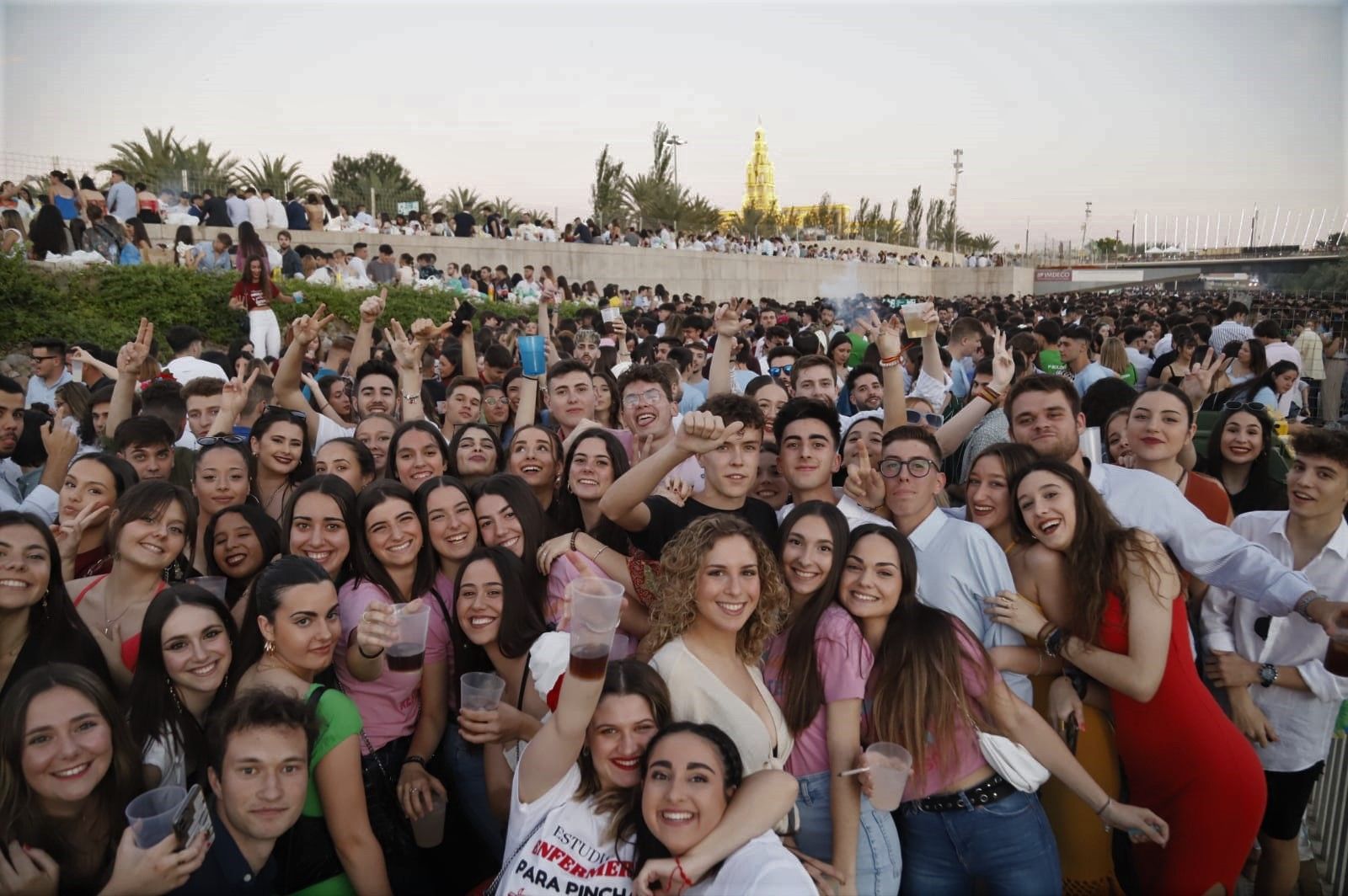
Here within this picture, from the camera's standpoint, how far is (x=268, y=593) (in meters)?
2.92

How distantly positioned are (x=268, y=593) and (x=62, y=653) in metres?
0.83

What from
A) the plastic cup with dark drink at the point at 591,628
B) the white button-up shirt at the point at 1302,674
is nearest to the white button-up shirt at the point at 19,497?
the plastic cup with dark drink at the point at 591,628

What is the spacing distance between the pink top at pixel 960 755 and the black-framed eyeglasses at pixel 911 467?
0.88m

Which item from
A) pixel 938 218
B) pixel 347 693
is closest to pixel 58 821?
pixel 347 693

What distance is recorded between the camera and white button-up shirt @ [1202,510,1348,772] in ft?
10.9

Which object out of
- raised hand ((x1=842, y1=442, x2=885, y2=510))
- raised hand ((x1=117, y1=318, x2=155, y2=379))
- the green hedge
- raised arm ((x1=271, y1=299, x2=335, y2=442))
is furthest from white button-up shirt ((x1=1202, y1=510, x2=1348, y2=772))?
the green hedge

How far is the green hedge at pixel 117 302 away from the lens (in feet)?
35.7

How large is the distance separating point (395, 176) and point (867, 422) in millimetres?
40501

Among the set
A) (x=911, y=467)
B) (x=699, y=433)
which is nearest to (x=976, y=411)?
(x=911, y=467)

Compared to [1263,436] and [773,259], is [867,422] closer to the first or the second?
[1263,436]

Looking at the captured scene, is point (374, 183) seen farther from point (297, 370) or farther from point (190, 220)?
point (297, 370)

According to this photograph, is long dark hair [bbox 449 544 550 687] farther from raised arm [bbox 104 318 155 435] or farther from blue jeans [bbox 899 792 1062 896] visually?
raised arm [bbox 104 318 155 435]

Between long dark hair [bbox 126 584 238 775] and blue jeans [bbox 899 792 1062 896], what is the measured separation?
8.03 ft

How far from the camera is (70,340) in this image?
35.9ft
